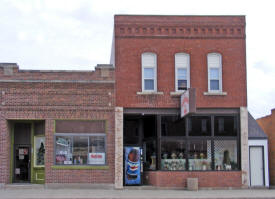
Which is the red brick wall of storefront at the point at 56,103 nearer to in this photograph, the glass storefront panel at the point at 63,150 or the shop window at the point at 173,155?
the glass storefront panel at the point at 63,150

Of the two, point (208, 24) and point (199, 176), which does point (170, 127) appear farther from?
point (208, 24)

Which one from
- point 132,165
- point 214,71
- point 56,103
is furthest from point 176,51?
point 56,103

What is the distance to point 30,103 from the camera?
→ 70.0 ft

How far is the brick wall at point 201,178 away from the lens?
70.4 ft

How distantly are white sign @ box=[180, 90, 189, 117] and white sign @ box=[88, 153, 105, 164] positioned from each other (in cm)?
435

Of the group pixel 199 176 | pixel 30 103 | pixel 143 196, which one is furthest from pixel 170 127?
pixel 30 103

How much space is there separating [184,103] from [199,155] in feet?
9.76

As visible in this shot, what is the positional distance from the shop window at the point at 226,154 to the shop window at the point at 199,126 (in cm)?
75

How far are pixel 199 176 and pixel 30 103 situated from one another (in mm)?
8886

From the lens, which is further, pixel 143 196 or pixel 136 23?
pixel 136 23

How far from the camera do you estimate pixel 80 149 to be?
70.9ft

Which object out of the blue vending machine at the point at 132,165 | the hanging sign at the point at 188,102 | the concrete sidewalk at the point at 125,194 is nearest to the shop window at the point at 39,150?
the concrete sidewalk at the point at 125,194

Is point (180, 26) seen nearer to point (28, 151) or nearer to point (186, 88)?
point (186, 88)

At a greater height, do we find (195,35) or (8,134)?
(195,35)
